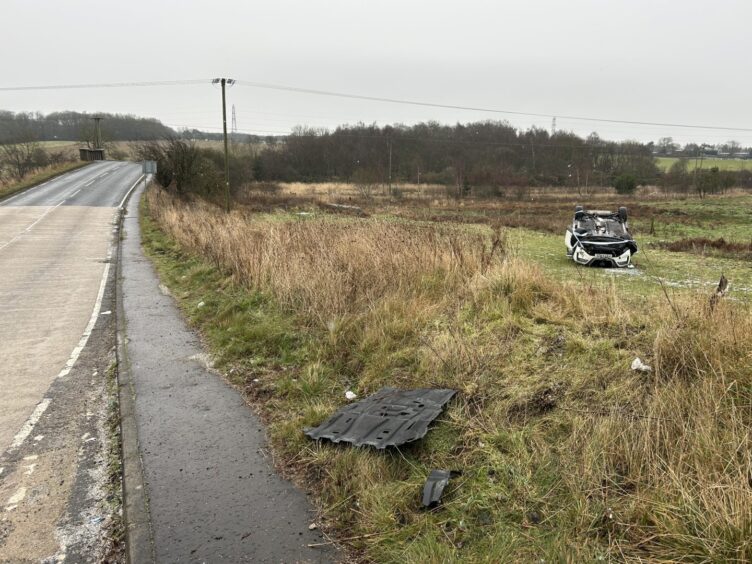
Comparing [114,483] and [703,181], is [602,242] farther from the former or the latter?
[703,181]

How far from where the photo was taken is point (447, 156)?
270ft

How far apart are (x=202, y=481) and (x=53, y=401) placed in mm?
2757

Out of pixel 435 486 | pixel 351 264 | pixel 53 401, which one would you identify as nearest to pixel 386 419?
pixel 435 486

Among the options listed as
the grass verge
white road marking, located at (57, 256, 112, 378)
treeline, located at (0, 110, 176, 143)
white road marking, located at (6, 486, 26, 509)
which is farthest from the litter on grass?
treeline, located at (0, 110, 176, 143)

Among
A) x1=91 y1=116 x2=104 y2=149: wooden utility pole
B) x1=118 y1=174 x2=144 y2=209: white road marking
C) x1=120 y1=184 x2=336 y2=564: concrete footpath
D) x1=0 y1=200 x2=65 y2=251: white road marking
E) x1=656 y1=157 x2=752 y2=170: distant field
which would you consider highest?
x1=91 y1=116 x2=104 y2=149: wooden utility pole

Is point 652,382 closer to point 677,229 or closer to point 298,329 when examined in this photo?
point 298,329

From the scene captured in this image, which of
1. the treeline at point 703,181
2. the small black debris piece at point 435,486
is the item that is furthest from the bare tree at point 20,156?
the treeline at point 703,181

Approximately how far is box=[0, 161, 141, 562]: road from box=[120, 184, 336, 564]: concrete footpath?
327 mm

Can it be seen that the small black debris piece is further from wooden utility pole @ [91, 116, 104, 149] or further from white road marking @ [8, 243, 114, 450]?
wooden utility pole @ [91, 116, 104, 149]

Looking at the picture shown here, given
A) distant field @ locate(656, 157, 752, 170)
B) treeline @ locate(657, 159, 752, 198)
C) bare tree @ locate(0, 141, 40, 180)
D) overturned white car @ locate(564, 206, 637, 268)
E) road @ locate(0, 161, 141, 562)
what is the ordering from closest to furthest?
road @ locate(0, 161, 141, 562) → overturned white car @ locate(564, 206, 637, 268) → bare tree @ locate(0, 141, 40, 180) → treeline @ locate(657, 159, 752, 198) → distant field @ locate(656, 157, 752, 170)

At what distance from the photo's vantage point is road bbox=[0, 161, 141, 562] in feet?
11.1

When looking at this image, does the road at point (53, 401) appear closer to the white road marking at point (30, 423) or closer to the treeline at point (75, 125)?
the white road marking at point (30, 423)

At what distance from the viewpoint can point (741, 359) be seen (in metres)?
3.53

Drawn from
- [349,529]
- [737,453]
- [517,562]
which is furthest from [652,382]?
[349,529]
